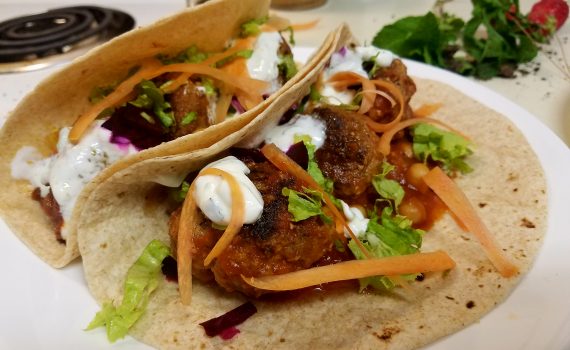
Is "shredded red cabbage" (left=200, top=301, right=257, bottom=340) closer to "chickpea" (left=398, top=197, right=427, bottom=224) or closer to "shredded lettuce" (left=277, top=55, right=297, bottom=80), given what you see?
"chickpea" (left=398, top=197, right=427, bottom=224)

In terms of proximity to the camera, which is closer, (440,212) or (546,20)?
(440,212)

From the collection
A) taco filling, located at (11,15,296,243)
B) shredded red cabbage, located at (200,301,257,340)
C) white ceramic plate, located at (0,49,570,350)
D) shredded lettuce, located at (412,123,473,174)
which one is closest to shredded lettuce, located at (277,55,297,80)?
taco filling, located at (11,15,296,243)

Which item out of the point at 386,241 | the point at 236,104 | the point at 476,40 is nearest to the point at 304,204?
the point at 386,241

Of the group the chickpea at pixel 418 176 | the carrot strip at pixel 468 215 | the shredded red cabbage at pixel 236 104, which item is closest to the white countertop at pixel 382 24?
the chickpea at pixel 418 176

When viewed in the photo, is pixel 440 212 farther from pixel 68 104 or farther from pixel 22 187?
pixel 22 187

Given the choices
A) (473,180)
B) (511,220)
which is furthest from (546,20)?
(511,220)

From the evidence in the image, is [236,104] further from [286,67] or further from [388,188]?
[388,188]

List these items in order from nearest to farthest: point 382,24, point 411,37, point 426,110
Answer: point 426,110
point 411,37
point 382,24
